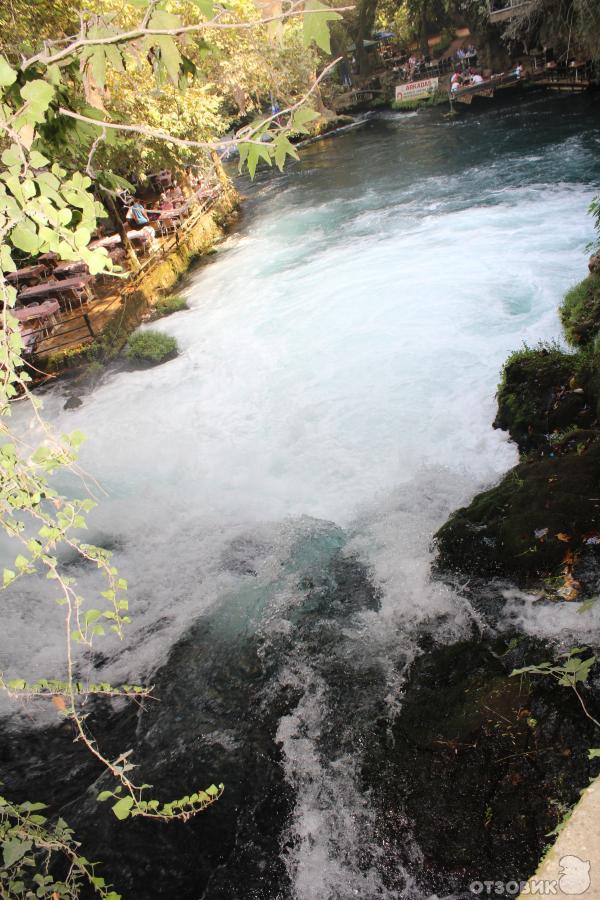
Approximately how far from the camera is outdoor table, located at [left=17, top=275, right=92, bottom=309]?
13.2 metres

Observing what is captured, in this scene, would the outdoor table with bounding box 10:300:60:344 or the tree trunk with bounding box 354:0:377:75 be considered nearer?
the outdoor table with bounding box 10:300:60:344

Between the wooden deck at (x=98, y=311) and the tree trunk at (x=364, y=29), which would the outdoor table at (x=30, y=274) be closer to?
the wooden deck at (x=98, y=311)

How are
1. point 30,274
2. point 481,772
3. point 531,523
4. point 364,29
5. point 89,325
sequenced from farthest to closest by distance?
1. point 364,29
2. point 30,274
3. point 89,325
4. point 531,523
5. point 481,772

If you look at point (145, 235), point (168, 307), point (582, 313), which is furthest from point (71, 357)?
point (582, 313)

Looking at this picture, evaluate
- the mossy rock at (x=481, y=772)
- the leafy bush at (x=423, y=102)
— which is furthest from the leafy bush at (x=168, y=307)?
the leafy bush at (x=423, y=102)

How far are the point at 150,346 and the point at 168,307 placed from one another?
2.99 meters

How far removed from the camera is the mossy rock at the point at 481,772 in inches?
116

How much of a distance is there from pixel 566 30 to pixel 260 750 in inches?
1090

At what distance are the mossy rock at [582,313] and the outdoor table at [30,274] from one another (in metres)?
13.8

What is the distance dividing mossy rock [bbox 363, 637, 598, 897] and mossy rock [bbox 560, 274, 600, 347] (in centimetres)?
539

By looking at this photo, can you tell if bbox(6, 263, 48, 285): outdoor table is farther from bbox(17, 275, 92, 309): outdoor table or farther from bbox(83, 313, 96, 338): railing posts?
bbox(83, 313, 96, 338): railing posts

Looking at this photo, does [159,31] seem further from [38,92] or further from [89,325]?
[89,325]

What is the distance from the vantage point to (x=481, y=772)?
3213 millimetres

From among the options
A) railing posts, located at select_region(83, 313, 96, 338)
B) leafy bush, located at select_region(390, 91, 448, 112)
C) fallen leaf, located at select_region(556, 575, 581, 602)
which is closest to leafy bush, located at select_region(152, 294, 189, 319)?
railing posts, located at select_region(83, 313, 96, 338)
